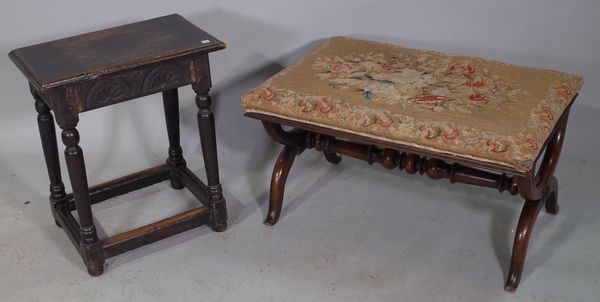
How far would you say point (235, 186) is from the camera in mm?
3279

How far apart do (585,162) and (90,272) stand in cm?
185

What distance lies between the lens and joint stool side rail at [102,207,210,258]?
9.18 ft

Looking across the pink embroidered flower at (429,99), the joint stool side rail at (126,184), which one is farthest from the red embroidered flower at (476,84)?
the joint stool side rail at (126,184)

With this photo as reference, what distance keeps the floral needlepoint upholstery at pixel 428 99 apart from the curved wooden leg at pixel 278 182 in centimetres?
30

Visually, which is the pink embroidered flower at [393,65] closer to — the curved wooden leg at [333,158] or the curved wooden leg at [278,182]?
the curved wooden leg at [278,182]

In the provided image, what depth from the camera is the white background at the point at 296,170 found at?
2.75 meters

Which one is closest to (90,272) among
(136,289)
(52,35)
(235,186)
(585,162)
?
(136,289)

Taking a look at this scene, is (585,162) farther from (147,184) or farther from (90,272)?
(90,272)

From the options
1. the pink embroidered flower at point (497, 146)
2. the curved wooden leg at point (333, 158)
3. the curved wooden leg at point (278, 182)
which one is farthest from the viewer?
the curved wooden leg at point (333, 158)

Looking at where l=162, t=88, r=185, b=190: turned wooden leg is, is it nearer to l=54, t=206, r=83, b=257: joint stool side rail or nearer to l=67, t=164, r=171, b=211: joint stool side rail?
l=67, t=164, r=171, b=211: joint stool side rail

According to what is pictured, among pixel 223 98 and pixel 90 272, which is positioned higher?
pixel 223 98

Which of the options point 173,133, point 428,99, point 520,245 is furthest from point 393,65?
point 173,133

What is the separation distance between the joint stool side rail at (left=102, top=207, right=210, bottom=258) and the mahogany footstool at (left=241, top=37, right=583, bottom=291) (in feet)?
0.85

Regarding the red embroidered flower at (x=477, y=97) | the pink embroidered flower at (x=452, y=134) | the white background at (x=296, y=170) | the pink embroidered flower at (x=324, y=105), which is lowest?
the white background at (x=296, y=170)
